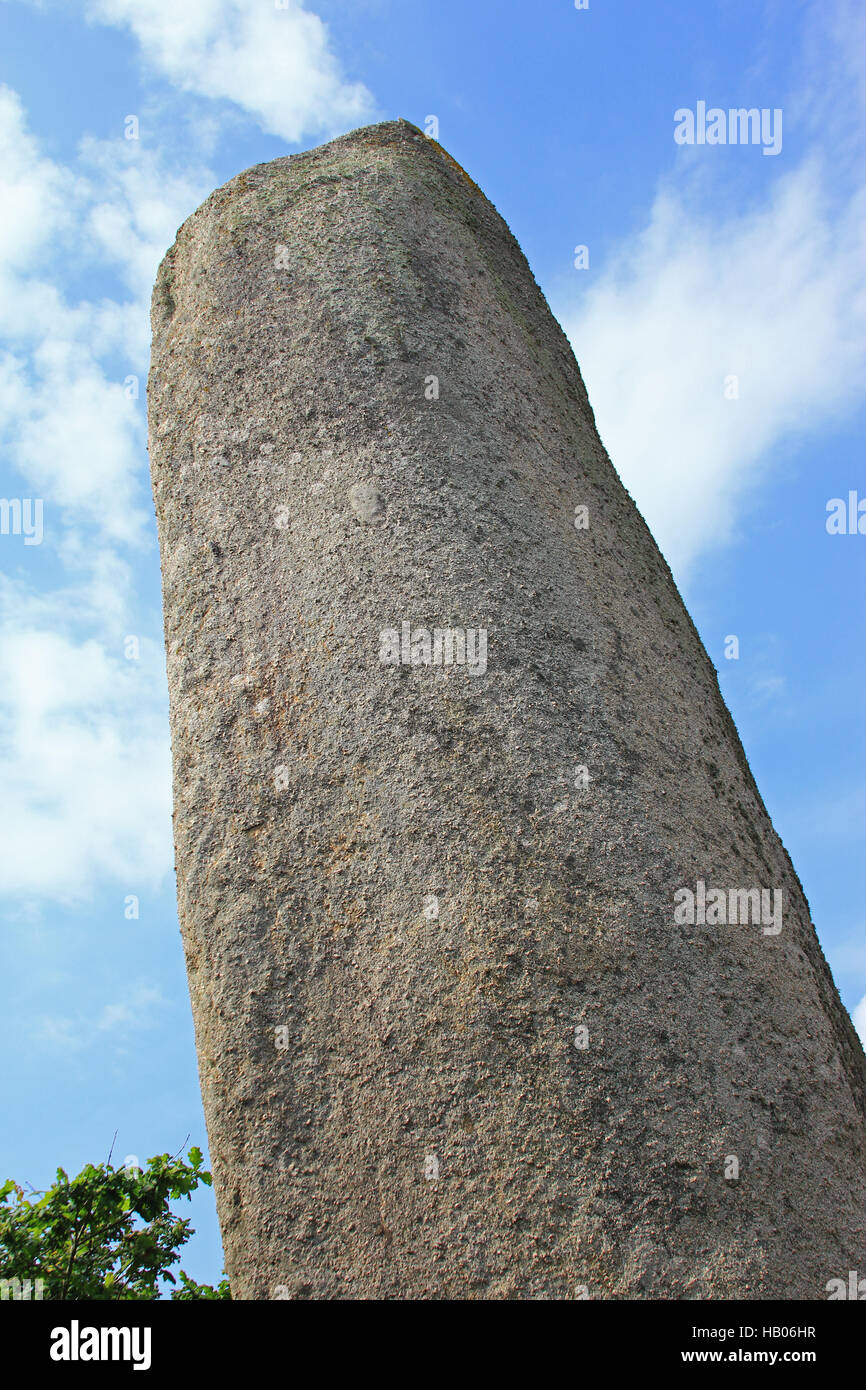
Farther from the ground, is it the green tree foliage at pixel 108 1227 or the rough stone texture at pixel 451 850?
the rough stone texture at pixel 451 850

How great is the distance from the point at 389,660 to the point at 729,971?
98cm

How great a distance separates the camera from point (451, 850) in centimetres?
211

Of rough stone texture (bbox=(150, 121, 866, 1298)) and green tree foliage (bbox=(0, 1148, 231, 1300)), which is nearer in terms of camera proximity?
rough stone texture (bbox=(150, 121, 866, 1298))

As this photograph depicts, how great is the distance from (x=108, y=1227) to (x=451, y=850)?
443 cm

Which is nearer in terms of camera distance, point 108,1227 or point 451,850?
point 451,850

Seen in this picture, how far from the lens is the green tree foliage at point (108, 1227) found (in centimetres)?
516

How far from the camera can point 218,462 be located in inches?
109

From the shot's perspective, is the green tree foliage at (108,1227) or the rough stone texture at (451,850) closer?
the rough stone texture at (451,850)

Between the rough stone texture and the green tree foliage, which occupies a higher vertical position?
the rough stone texture

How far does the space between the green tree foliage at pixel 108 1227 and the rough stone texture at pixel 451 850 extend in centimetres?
374

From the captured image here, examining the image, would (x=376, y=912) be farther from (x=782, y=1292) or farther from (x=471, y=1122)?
(x=782, y=1292)

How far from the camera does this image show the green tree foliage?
516cm

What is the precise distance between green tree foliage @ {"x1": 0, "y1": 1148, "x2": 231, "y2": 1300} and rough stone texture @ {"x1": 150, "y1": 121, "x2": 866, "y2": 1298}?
3.74 meters
